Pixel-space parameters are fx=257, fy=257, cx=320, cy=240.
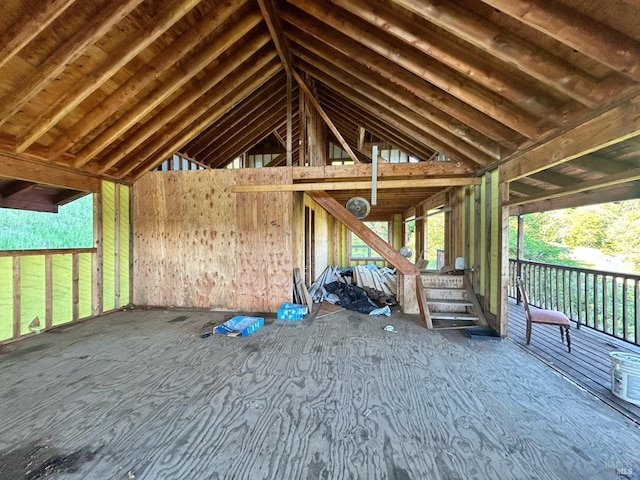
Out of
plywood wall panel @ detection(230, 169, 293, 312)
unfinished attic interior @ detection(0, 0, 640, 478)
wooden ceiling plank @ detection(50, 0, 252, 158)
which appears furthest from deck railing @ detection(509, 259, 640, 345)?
wooden ceiling plank @ detection(50, 0, 252, 158)

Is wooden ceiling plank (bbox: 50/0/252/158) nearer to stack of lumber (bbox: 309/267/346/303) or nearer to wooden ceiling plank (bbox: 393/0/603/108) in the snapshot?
wooden ceiling plank (bbox: 393/0/603/108)

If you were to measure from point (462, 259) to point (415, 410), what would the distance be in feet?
11.2

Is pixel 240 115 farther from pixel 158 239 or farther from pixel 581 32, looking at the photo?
pixel 581 32

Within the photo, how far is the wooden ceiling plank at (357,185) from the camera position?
4.30 meters

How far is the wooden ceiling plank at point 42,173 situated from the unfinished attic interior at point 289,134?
0.02 m

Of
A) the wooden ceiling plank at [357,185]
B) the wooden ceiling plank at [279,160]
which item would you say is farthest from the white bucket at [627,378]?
the wooden ceiling plank at [279,160]

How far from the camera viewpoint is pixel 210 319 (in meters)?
4.59

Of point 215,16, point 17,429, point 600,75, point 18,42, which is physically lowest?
point 17,429

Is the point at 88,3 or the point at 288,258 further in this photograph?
the point at 288,258

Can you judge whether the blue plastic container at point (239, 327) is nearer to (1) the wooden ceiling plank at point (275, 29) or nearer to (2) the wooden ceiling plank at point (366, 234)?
(2) the wooden ceiling plank at point (366, 234)

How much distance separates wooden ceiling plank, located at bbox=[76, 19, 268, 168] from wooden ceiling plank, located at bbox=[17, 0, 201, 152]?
26.0 inches

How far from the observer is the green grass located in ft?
11.9

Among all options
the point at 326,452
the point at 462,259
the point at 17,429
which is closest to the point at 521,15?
the point at 326,452

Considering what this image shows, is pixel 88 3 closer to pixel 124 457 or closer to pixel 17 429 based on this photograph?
pixel 17 429
